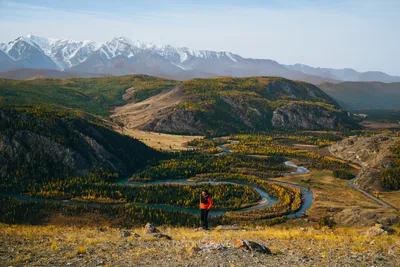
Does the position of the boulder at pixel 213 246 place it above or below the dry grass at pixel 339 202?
above

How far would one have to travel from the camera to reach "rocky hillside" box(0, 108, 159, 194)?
424ft

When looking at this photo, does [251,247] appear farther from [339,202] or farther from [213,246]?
[339,202]

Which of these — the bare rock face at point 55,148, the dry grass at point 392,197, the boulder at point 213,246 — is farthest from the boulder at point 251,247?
the bare rock face at point 55,148

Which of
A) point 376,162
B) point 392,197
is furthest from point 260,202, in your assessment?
point 376,162

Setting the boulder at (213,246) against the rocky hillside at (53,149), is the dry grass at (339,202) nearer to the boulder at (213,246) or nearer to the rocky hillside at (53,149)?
the boulder at (213,246)

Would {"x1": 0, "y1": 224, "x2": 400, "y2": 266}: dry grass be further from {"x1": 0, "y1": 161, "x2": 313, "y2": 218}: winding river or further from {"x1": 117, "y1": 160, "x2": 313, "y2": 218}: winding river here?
{"x1": 117, "y1": 160, "x2": 313, "y2": 218}: winding river

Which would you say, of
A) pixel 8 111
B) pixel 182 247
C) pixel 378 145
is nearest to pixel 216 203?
pixel 182 247

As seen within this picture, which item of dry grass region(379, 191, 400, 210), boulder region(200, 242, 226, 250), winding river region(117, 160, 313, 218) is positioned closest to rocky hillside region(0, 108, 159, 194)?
winding river region(117, 160, 313, 218)

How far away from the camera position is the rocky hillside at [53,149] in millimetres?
129250

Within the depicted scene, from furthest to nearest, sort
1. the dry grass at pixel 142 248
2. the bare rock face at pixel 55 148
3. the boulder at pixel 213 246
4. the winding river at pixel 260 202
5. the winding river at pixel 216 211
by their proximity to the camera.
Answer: the bare rock face at pixel 55 148 → the winding river at pixel 260 202 → the winding river at pixel 216 211 → the boulder at pixel 213 246 → the dry grass at pixel 142 248

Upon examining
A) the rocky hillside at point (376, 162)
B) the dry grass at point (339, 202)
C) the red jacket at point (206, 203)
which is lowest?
the dry grass at point (339, 202)

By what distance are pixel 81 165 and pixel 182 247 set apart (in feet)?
397

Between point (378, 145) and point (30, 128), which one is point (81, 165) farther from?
point (378, 145)

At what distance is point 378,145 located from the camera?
19150 cm
